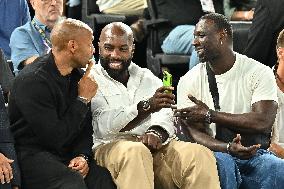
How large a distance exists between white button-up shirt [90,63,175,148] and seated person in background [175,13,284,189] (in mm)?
139

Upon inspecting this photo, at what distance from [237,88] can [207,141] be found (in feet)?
1.13

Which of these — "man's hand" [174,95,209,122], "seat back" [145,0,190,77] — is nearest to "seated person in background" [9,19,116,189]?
"man's hand" [174,95,209,122]

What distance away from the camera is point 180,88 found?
4598 mm

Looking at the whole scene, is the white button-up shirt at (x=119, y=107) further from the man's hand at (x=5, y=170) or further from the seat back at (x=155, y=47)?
the seat back at (x=155, y=47)

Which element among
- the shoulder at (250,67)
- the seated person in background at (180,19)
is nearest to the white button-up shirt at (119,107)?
the shoulder at (250,67)

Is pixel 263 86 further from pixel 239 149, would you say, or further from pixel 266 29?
pixel 266 29

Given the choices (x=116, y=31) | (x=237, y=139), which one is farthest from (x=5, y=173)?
(x=237, y=139)

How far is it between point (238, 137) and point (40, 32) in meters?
1.53

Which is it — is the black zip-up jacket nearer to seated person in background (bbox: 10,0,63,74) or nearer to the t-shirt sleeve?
seated person in background (bbox: 10,0,63,74)

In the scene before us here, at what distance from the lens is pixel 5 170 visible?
12.7ft

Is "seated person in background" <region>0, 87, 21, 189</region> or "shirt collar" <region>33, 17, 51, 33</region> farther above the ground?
"shirt collar" <region>33, 17, 51, 33</region>

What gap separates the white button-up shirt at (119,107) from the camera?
431 cm

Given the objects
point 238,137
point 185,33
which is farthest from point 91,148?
point 185,33

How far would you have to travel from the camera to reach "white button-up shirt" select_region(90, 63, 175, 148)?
4.31 m
